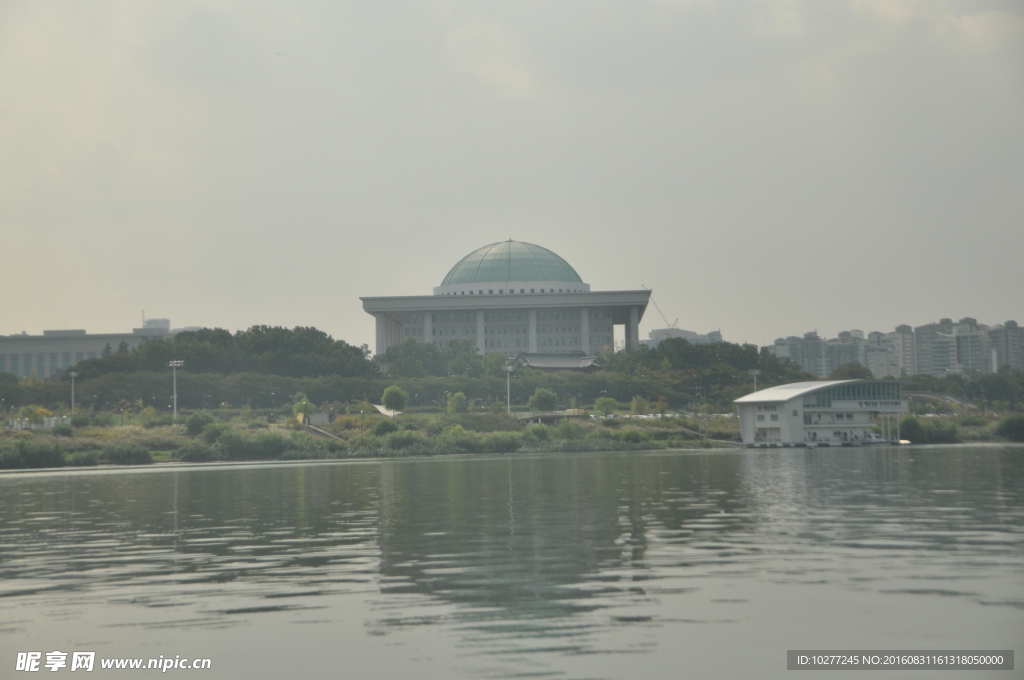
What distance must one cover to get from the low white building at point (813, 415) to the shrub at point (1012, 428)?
7.98 metres

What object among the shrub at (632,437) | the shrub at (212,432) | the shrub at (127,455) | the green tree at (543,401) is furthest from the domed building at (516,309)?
the shrub at (127,455)

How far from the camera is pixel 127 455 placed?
60.4 metres

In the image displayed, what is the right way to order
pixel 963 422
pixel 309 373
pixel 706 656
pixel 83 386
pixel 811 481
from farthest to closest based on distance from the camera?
pixel 309 373 < pixel 83 386 < pixel 963 422 < pixel 811 481 < pixel 706 656

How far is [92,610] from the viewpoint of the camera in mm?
12789

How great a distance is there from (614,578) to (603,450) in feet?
173

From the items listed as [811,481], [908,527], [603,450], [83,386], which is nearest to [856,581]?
[908,527]

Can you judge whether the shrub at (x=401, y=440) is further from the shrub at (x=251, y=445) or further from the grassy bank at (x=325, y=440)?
the shrub at (x=251, y=445)

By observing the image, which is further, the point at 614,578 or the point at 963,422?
the point at 963,422

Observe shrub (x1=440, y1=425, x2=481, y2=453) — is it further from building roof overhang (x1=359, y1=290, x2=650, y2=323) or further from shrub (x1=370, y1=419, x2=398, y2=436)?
building roof overhang (x1=359, y1=290, x2=650, y2=323)

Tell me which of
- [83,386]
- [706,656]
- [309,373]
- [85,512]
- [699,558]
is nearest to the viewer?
[706,656]

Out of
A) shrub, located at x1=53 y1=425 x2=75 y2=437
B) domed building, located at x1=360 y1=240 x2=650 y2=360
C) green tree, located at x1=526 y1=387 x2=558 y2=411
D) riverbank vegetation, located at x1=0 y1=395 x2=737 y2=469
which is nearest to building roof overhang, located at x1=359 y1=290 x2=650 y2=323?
domed building, located at x1=360 y1=240 x2=650 y2=360

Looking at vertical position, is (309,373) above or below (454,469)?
above

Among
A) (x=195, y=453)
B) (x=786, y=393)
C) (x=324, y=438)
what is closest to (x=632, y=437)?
(x=786, y=393)

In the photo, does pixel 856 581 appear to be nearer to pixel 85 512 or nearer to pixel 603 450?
pixel 85 512
